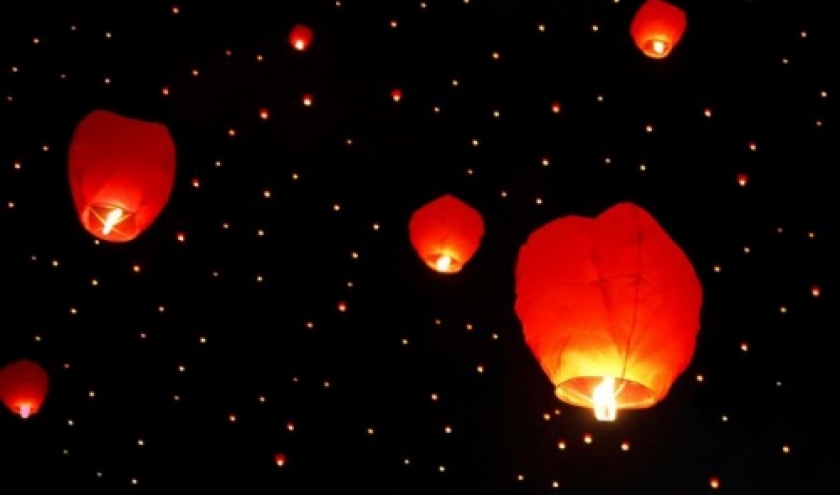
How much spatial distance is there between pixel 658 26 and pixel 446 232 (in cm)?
81

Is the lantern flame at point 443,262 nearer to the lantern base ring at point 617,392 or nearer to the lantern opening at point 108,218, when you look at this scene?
Result: the lantern opening at point 108,218

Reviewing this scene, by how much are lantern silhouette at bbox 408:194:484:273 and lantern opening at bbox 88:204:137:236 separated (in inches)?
32.0

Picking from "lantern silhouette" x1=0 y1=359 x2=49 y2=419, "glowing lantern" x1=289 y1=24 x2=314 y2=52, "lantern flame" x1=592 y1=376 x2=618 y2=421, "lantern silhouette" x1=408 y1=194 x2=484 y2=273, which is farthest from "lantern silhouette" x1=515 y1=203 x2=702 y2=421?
"lantern silhouette" x1=0 y1=359 x2=49 y2=419

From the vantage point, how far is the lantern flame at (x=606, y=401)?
209cm

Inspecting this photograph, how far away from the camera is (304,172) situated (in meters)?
3.88

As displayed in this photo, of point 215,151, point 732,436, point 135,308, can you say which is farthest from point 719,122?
point 135,308

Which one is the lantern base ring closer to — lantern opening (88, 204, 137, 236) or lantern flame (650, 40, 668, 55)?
lantern opening (88, 204, 137, 236)

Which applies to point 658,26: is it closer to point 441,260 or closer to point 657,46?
point 657,46

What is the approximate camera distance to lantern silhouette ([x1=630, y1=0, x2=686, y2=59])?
10.2 ft

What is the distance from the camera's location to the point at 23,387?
11.5 feet

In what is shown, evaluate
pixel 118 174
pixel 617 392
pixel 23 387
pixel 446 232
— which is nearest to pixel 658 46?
pixel 446 232

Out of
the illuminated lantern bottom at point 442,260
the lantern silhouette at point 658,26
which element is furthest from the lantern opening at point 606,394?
the lantern silhouette at point 658,26

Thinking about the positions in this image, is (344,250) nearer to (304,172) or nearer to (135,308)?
(304,172)

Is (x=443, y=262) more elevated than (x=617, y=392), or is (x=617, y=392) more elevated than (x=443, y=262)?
(x=443, y=262)
